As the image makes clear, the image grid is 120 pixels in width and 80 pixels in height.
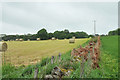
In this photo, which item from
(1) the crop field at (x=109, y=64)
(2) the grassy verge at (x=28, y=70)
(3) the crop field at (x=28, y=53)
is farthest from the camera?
(3) the crop field at (x=28, y=53)

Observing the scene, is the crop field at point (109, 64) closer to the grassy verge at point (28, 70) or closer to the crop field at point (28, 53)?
the grassy verge at point (28, 70)

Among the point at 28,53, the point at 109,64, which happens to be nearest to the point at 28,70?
the point at 109,64

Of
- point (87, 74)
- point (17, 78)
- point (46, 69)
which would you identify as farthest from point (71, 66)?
point (17, 78)

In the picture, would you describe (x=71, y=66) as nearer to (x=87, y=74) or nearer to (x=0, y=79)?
(x=87, y=74)

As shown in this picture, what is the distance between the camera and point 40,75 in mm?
2729

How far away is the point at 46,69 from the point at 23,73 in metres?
0.62

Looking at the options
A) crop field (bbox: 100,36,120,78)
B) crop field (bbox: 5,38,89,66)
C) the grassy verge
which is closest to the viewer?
the grassy verge

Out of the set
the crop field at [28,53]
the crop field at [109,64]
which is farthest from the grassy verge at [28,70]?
the crop field at [109,64]

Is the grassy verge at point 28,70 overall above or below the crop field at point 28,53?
above

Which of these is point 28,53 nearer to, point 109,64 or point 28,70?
point 109,64

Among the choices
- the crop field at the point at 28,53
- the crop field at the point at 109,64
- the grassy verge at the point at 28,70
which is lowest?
the crop field at the point at 109,64

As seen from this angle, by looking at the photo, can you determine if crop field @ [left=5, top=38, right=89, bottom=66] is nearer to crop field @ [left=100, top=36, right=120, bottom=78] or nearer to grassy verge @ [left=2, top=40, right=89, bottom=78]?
grassy verge @ [left=2, top=40, right=89, bottom=78]

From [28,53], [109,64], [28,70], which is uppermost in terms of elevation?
[28,70]

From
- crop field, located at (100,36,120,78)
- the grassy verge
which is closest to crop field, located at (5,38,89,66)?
the grassy verge
